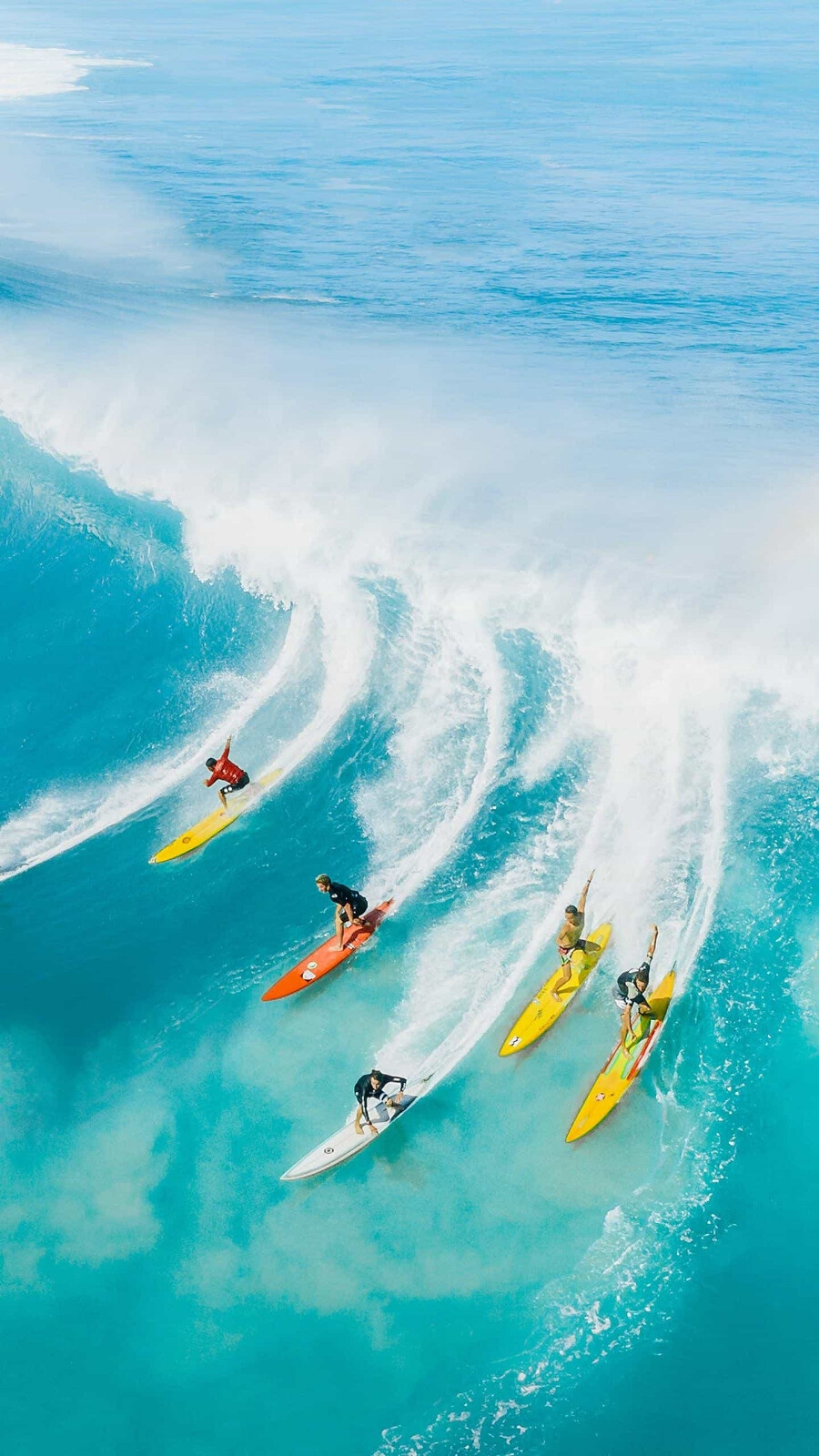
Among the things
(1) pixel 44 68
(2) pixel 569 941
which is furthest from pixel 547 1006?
(1) pixel 44 68

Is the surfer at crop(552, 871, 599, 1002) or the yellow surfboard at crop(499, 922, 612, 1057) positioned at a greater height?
Answer: the surfer at crop(552, 871, 599, 1002)

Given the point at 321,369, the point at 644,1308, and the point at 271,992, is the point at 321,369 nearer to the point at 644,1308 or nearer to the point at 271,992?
the point at 271,992

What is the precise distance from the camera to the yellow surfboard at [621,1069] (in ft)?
67.8

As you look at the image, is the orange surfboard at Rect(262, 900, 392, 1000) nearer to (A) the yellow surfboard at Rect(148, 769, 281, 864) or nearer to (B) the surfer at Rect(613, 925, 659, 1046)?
(A) the yellow surfboard at Rect(148, 769, 281, 864)

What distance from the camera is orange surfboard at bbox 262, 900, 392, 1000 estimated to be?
23.5m

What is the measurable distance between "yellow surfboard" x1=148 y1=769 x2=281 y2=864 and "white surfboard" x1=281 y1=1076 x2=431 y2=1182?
29.8 ft

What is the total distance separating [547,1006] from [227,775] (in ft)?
34.8

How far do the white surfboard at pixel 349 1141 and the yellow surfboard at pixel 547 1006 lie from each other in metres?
2.47

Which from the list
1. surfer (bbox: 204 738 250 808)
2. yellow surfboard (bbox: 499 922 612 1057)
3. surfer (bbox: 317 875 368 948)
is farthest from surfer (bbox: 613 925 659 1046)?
surfer (bbox: 204 738 250 808)

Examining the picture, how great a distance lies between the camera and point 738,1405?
17.4 m

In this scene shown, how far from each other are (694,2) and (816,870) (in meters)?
164

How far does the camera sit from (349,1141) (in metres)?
20.6

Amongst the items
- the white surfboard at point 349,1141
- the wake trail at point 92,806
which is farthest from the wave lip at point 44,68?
the white surfboard at point 349,1141

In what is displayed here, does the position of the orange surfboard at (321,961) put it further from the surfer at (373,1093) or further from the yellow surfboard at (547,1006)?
the yellow surfboard at (547,1006)
